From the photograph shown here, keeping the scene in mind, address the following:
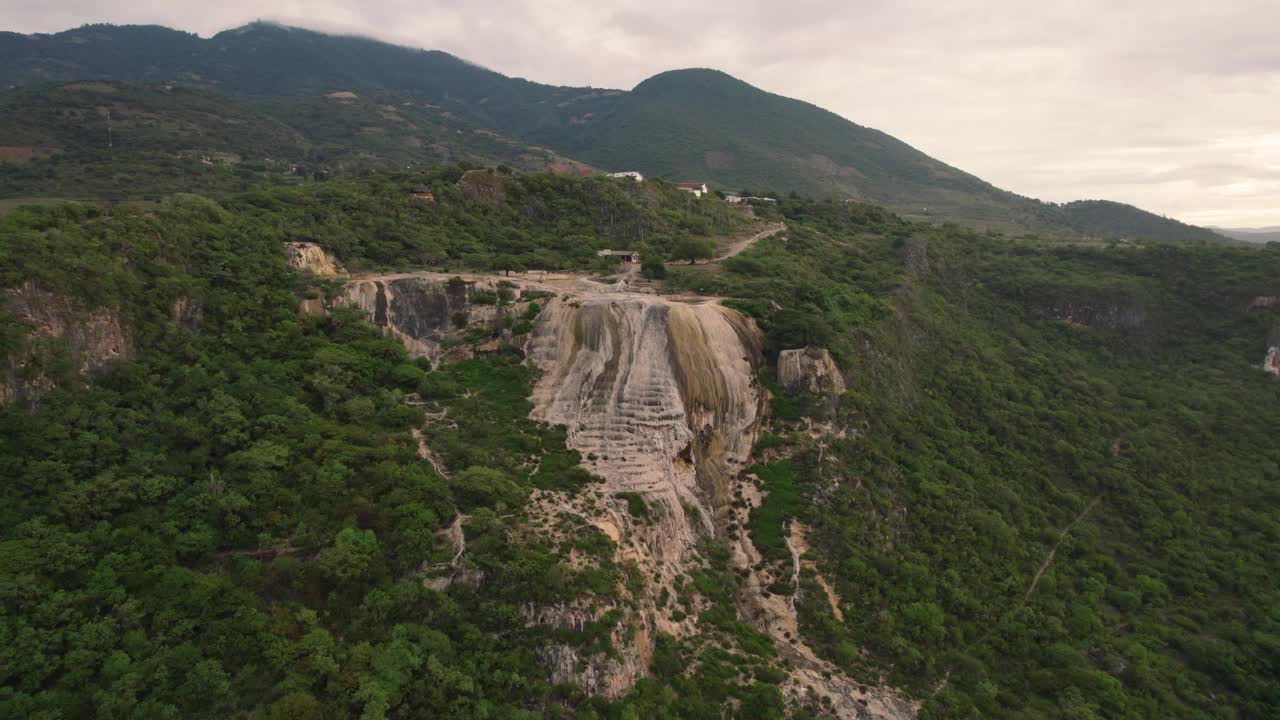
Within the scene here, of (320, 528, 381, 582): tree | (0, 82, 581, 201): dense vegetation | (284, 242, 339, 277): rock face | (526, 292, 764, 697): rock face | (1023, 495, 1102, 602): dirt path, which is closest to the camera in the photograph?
(320, 528, 381, 582): tree

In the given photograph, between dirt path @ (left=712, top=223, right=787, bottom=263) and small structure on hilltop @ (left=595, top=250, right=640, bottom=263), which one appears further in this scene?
dirt path @ (left=712, top=223, right=787, bottom=263)

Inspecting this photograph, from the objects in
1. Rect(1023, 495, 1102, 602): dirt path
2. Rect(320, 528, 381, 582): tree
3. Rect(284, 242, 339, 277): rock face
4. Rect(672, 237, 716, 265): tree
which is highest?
Rect(672, 237, 716, 265): tree

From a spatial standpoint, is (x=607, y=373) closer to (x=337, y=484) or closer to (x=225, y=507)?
(x=337, y=484)

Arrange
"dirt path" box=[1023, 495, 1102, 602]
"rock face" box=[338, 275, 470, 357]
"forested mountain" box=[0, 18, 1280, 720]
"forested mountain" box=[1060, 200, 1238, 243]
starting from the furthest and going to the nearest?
"forested mountain" box=[1060, 200, 1238, 243] < "rock face" box=[338, 275, 470, 357] < "dirt path" box=[1023, 495, 1102, 602] < "forested mountain" box=[0, 18, 1280, 720]

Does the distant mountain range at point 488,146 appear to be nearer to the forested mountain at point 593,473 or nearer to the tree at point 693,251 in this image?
the forested mountain at point 593,473

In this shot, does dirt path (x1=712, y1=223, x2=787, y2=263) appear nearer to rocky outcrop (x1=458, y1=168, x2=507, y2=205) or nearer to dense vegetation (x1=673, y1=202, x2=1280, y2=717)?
dense vegetation (x1=673, y1=202, x2=1280, y2=717)

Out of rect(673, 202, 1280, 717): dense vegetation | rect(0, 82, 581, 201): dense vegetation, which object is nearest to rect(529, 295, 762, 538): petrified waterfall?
rect(673, 202, 1280, 717): dense vegetation

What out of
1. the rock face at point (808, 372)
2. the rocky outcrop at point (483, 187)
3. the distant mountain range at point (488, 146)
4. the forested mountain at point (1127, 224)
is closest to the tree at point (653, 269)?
the rock face at point (808, 372)
